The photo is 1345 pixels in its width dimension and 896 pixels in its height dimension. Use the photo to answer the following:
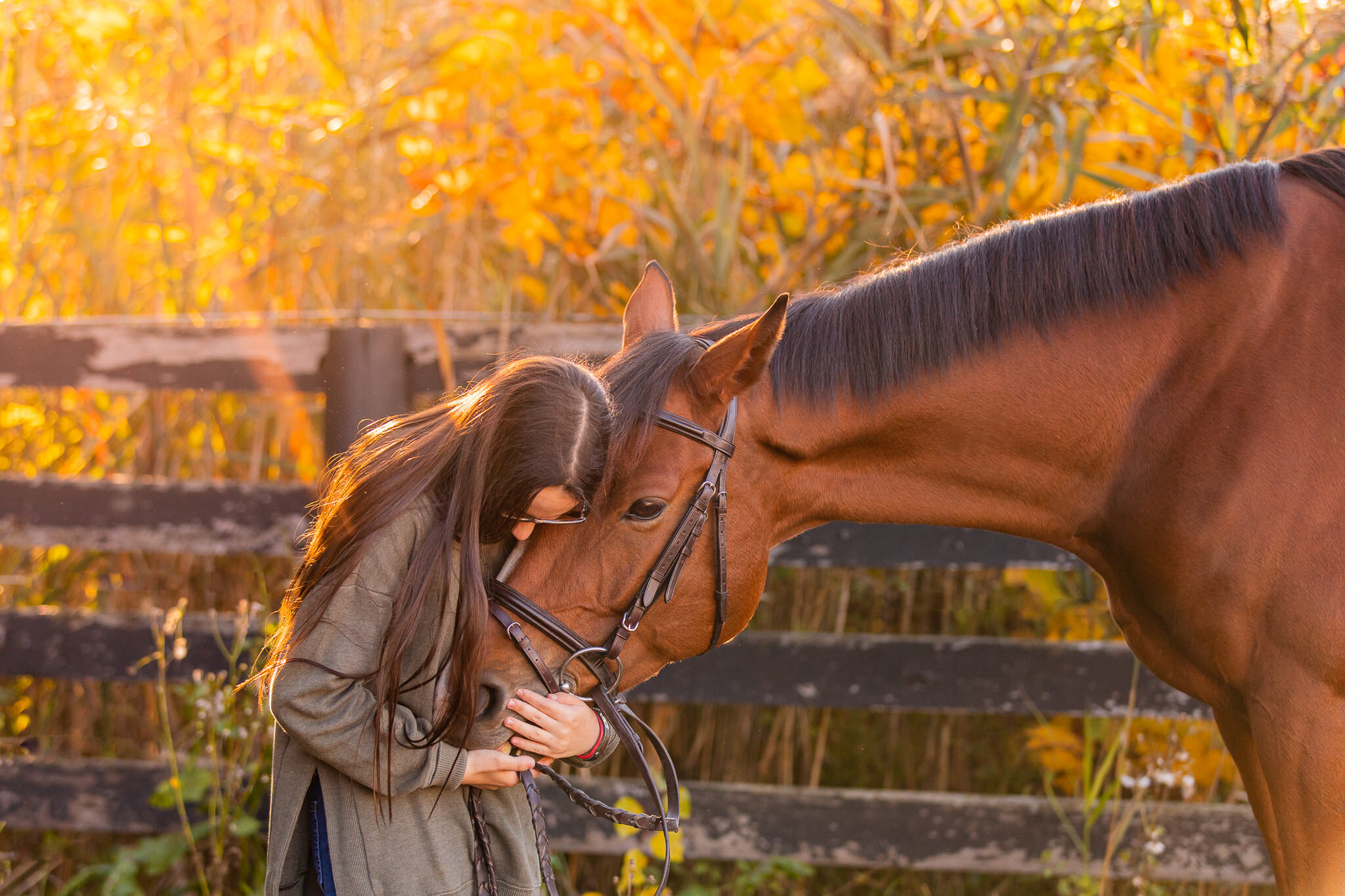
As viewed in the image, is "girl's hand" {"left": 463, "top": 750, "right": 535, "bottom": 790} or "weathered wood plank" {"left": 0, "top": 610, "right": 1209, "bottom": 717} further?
"weathered wood plank" {"left": 0, "top": 610, "right": 1209, "bottom": 717}

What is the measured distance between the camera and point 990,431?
1.77m

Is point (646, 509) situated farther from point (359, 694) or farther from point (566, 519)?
point (359, 694)

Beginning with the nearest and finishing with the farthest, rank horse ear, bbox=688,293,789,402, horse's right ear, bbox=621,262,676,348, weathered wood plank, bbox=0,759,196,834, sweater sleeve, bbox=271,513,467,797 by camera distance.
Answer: sweater sleeve, bbox=271,513,467,797 < horse ear, bbox=688,293,789,402 < horse's right ear, bbox=621,262,676,348 < weathered wood plank, bbox=0,759,196,834

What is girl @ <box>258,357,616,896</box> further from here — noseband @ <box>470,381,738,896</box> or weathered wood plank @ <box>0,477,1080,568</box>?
weathered wood plank @ <box>0,477,1080,568</box>

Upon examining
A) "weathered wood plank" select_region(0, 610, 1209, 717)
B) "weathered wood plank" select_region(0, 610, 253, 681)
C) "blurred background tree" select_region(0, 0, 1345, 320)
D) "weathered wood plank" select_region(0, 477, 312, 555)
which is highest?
"blurred background tree" select_region(0, 0, 1345, 320)

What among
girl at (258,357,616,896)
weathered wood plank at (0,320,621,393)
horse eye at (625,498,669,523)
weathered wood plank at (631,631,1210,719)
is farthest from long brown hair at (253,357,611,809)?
weathered wood plank at (631,631,1210,719)

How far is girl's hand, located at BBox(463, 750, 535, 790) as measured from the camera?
153 cm

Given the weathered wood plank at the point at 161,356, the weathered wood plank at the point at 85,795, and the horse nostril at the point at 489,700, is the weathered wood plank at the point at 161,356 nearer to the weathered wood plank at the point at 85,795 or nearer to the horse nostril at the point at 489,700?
the weathered wood plank at the point at 85,795

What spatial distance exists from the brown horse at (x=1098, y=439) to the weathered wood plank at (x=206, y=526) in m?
0.92

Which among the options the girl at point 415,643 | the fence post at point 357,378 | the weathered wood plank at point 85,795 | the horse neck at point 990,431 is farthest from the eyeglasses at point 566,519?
the weathered wood plank at point 85,795

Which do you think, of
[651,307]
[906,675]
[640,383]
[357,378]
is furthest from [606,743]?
[357,378]

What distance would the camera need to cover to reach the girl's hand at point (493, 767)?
1527 mm

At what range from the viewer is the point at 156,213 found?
3533 mm

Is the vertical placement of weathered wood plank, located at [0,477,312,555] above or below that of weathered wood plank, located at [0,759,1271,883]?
above
